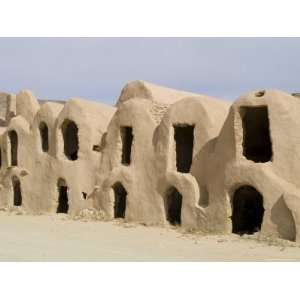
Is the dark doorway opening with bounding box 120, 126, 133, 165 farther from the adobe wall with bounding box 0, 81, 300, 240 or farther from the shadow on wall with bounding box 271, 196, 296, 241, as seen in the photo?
the shadow on wall with bounding box 271, 196, 296, 241

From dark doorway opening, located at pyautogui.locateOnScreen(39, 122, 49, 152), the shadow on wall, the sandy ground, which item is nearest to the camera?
the sandy ground

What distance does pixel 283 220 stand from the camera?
51.1 feet

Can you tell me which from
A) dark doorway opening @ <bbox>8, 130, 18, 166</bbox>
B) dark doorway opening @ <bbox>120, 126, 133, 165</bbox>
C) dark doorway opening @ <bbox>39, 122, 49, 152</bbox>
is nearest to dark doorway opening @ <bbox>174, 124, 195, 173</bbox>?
dark doorway opening @ <bbox>120, 126, 133, 165</bbox>

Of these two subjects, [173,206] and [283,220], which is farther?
[173,206]

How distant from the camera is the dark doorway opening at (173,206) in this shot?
2020 cm

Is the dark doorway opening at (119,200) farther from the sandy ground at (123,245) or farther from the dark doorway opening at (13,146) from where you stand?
the dark doorway opening at (13,146)

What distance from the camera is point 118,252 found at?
13.3 m

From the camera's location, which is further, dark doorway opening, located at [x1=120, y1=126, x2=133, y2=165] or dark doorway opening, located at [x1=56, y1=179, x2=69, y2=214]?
dark doorway opening, located at [x1=56, y1=179, x2=69, y2=214]

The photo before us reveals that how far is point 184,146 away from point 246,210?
4316 millimetres

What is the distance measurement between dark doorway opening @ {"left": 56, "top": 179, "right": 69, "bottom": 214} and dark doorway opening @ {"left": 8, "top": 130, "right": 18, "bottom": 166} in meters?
4.00

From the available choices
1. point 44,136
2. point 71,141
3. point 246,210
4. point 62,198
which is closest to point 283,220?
point 246,210

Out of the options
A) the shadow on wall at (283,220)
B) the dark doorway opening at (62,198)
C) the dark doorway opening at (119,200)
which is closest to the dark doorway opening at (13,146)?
the dark doorway opening at (62,198)

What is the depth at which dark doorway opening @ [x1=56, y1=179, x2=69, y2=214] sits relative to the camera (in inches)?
1003

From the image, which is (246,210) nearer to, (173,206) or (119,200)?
(173,206)
